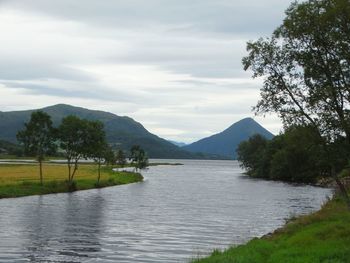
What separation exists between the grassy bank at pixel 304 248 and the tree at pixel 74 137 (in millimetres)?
75526

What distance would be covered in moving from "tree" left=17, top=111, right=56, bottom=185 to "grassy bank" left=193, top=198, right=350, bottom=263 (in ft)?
232

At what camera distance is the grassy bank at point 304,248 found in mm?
22484

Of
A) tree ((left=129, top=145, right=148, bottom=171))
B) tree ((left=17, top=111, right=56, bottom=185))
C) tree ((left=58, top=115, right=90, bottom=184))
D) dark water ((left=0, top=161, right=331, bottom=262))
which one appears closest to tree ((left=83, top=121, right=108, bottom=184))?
tree ((left=58, top=115, right=90, bottom=184))

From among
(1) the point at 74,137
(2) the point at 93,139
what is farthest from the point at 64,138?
(2) the point at 93,139

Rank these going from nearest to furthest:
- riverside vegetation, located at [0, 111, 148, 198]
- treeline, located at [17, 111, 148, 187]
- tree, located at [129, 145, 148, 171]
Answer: riverside vegetation, located at [0, 111, 148, 198]
treeline, located at [17, 111, 148, 187]
tree, located at [129, 145, 148, 171]

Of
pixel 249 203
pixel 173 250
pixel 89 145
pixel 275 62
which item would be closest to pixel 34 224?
pixel 173 250

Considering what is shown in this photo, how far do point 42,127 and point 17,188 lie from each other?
63.0 ft

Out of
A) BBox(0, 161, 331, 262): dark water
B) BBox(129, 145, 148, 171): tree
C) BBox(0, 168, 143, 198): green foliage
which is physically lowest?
BBox(0, 161, 331, 262): dark water

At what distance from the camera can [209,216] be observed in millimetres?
55188

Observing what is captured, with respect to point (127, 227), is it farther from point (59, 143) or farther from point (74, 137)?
point (74, 137)

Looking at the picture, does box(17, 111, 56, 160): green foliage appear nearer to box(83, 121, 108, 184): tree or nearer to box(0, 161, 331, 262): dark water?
box(83, 121, 108, 184): tree

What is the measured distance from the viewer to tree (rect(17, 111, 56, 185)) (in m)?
96.7

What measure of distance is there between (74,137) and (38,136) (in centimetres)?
1003

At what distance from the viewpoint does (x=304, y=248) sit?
2527 centimetres
